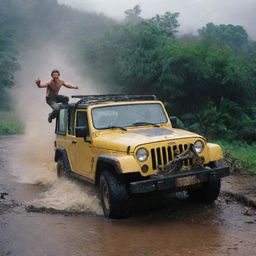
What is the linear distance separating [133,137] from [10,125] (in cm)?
2188

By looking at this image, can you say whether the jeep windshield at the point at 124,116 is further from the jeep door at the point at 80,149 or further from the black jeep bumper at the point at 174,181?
the black jeep bumper at the point at 174,181

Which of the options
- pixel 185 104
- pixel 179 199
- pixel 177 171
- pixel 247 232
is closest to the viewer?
pixel 247 232

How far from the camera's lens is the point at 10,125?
27.6 metres

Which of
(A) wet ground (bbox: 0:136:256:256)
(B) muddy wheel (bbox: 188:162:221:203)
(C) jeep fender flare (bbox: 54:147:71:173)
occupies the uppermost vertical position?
(C) jeep fender flare (bbox: 54:147:71:173)

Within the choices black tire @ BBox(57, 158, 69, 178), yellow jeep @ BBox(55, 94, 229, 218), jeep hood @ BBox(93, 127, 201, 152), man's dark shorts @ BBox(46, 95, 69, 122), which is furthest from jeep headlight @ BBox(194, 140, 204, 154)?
man's dark shorts @ BBox(46, 95, 69, 122)

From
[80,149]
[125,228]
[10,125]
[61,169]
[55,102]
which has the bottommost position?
[125,228]

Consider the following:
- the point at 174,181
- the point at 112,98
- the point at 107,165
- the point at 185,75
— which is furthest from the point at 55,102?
the point at 185,75

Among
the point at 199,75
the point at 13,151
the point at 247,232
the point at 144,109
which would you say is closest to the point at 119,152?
the point at 144,109

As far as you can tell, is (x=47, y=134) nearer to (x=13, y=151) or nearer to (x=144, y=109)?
(x=13, y=151)

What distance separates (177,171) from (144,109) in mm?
1833

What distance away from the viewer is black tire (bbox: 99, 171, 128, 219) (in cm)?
658

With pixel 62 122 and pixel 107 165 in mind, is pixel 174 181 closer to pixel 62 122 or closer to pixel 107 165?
pixel 107 165

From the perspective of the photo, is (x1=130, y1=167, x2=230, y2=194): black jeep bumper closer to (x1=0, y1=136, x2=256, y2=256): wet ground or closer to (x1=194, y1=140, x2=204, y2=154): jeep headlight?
(x1=194, y1=140, x2=204, y2=154): jeep headlight

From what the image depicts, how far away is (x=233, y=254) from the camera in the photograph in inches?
203
